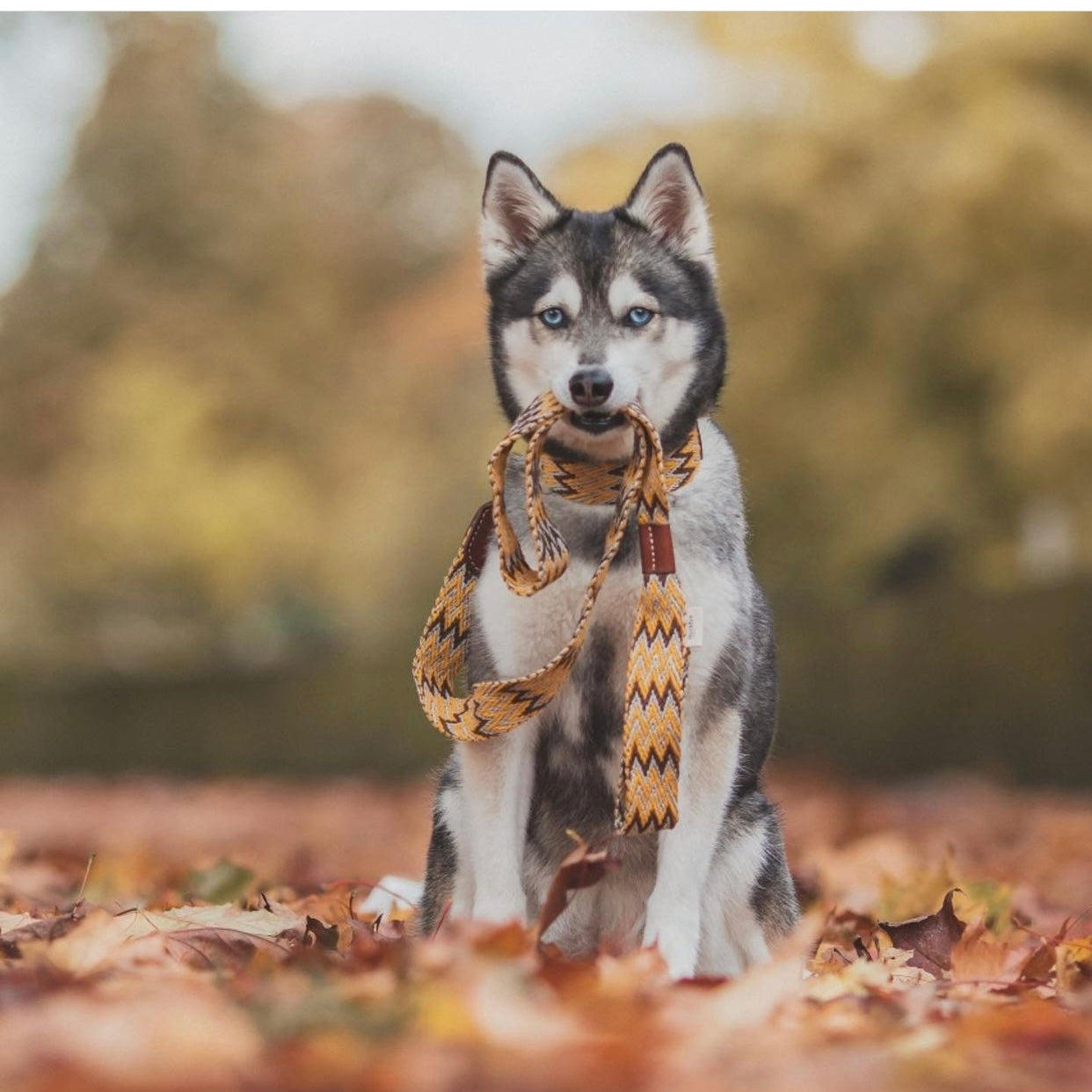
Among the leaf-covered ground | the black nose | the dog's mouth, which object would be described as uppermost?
the black nose

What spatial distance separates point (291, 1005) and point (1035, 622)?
8.26 metres

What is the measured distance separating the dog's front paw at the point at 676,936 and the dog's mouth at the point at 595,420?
99 cm

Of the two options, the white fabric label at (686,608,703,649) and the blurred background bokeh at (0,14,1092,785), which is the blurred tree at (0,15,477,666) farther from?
the white fabric label at (686,608,703,649)

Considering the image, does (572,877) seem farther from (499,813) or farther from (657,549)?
(657,549)

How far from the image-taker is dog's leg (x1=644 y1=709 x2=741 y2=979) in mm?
3018

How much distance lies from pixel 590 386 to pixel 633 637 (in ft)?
1.71

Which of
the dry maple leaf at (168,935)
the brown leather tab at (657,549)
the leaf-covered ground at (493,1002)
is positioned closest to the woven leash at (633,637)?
the brown leather tab at (657,549)

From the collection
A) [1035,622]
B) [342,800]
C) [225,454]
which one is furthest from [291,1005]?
[225,454]

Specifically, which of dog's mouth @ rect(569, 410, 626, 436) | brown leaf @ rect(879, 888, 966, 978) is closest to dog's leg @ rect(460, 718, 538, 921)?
dog's mouth @ rect(569, 410, 626, 436)

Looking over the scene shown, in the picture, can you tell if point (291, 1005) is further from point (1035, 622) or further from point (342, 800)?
point (342, 800)

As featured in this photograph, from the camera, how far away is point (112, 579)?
1784 cm

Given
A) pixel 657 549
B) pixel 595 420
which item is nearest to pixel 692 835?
pixel 657 549

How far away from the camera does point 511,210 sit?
135 inches

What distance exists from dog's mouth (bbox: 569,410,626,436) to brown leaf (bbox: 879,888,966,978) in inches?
52.1
